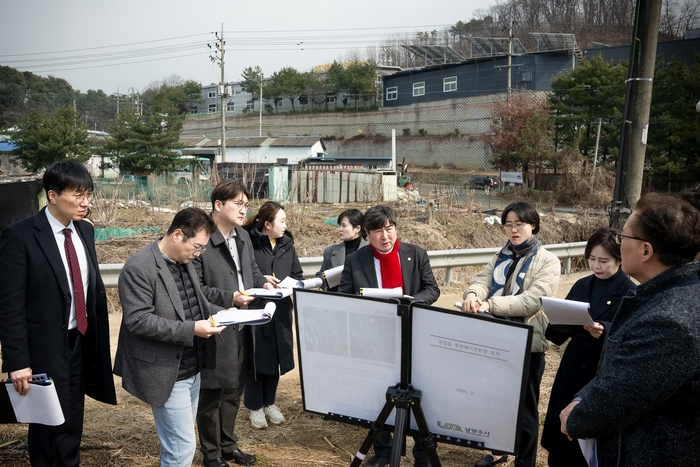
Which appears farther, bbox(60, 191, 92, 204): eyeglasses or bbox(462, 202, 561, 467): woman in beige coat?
bbox(462, 202, 561, 467): woman in beige coat

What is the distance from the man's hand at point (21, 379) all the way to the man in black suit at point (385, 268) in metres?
1.92

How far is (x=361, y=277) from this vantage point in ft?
13.4

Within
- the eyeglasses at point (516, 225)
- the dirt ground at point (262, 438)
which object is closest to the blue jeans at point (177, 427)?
the dirt ground at point (262, 438)

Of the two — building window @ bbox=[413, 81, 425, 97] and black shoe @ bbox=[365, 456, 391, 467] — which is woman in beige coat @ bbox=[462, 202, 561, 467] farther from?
building window @ bbox=[413, 81, 425, 97]

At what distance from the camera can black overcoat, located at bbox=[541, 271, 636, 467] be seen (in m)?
3.27

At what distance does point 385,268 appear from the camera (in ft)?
13.5

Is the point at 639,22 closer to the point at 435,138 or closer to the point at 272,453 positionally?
the point at 272,453

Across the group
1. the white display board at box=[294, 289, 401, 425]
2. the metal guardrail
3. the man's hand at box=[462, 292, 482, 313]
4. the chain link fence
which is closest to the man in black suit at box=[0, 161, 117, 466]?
the white display board at box=[294, 289, 401, 425]

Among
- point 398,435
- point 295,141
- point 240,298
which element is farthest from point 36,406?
point 295,141

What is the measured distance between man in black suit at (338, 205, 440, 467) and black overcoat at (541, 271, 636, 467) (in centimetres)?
97

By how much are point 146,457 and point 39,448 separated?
86cm

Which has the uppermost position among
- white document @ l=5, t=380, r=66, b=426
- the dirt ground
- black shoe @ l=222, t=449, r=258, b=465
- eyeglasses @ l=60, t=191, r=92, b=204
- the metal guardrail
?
eyeglasses @ l=60, t=191, r=92, b=204

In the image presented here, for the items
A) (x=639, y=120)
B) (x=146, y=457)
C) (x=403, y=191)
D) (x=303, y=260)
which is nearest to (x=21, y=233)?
(x=146, y=457)

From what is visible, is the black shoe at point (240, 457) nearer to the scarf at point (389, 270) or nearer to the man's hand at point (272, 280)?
the man's hand at point (272, 280)
